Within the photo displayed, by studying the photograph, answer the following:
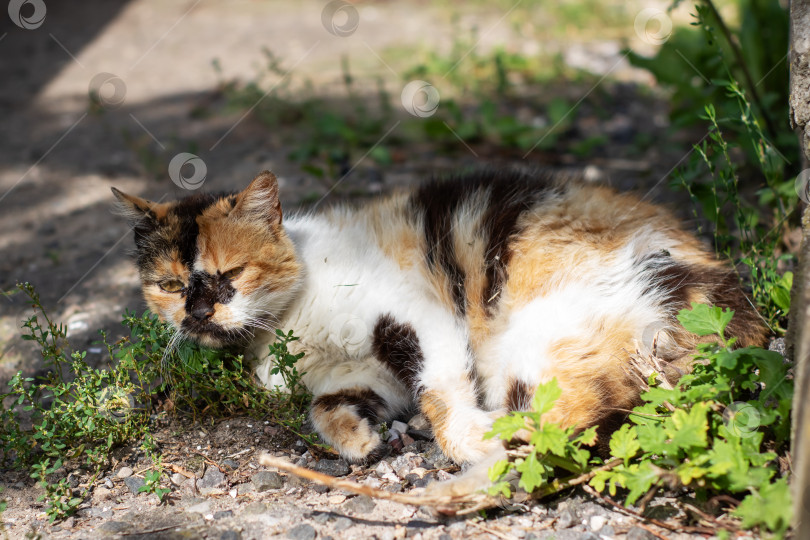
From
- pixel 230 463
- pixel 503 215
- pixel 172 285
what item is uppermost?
pixel 503 215

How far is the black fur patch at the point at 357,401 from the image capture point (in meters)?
2.48

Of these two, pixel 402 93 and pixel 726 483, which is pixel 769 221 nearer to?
pixel 726 483

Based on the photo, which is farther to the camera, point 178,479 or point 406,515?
point 178,479

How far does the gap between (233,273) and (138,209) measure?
1.49 ft

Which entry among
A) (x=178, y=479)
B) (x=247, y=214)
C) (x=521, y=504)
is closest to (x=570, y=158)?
(x=247, y=214)

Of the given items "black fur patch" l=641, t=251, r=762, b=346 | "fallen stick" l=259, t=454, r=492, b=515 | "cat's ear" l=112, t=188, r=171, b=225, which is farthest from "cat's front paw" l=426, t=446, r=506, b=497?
"cat's ear" l=112, t=188, r=171, b=225

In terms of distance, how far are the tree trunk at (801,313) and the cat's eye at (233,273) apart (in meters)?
1.85

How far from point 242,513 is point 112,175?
3.50 metres

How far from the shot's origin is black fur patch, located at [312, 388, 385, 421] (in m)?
2.48

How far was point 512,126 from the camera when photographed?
15.3 feet

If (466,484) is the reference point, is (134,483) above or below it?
below

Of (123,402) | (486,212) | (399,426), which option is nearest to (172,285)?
(123,402)

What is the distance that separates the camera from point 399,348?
95.9 inches

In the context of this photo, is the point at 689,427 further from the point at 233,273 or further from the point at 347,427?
the point at 233,273
